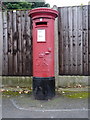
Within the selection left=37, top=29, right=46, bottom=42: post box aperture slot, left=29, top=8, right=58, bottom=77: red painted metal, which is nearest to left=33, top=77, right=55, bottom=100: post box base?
left=29, top=8, right=58, bottom=77: red painted metal

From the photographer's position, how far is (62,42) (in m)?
5.29

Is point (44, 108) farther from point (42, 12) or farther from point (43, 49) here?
point (42, 12)

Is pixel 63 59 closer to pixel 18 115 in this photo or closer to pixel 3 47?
pixel 3 47

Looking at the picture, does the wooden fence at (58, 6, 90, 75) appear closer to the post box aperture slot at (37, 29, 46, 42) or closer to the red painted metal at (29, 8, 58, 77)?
the red painted metal at (29, 8, 58, 77)

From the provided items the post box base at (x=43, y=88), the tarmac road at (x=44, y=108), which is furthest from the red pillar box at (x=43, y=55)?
the tarmac road at (x=44, y=108)

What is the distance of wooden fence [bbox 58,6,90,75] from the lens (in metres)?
5.19

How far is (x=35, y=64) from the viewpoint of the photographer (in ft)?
14.0

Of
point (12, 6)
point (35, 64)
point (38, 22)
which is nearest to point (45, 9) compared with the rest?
point (38, 22)

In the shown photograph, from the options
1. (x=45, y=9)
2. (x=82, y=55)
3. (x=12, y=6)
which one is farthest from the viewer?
(x=12, y=6)

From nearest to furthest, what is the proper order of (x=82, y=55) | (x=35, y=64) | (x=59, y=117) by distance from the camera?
(x=59, y=117) → (x=35, y=64) → (x=82, y=55)

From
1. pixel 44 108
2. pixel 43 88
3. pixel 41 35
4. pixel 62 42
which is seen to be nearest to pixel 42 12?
pixel 41 35

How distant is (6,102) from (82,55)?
264cm

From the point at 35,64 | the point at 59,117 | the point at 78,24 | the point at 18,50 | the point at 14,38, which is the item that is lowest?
the point at 59,117

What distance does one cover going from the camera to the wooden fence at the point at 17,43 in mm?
5371
